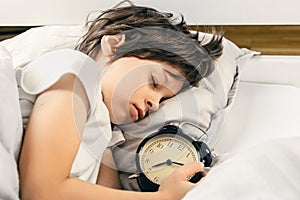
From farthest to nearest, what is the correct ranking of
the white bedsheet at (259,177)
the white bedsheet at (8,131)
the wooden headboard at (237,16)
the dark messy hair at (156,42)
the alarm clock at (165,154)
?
the wooden headboard at (237,16) < the dark messy hair at (156,42) < the alarm clock at (165,154) < the white bedsheet at (8,131) < the white bedsheet at (259,177)

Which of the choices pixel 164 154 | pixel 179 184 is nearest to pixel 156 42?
pixel 164 154

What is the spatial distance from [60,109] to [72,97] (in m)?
0.04

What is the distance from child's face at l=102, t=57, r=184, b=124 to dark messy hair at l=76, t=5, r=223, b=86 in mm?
28

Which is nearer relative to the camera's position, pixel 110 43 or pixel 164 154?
pixel 164 154

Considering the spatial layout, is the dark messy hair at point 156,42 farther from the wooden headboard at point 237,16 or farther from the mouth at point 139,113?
the wooden headboard at point 237,16

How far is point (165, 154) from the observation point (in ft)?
3.35

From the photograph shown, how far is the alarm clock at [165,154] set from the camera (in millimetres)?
1003

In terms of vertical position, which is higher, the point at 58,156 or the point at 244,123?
the point at 58,156

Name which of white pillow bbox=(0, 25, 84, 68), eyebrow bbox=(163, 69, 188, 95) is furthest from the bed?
eyebrow bbox=(163, 69, 188, 95)

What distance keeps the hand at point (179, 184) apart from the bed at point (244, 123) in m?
0.07


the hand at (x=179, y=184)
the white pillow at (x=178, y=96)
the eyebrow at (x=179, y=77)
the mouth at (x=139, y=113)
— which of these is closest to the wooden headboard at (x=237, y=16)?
the white pillow at (x=178, y=96)

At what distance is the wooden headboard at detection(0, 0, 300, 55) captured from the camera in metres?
1.51

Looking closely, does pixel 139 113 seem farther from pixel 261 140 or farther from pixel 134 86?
pixel 261 140

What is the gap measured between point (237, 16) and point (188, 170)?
0.75 meters
